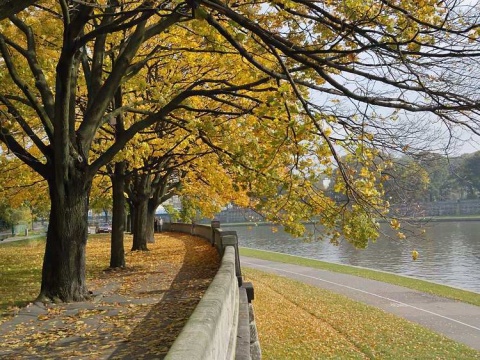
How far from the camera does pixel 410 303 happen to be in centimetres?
1988

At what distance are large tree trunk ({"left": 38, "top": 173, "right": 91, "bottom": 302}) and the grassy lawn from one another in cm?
503

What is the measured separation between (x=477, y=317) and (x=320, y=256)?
80.9 feet

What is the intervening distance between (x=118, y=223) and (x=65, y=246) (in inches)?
245

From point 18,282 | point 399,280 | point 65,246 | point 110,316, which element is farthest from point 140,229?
point 110,316

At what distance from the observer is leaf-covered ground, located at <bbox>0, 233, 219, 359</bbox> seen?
22.2ft

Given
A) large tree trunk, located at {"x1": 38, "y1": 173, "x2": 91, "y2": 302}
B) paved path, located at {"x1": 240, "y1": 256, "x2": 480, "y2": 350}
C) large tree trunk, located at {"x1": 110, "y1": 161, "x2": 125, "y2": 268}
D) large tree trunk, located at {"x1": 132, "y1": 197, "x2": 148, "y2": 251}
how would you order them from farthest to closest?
large tree trunk, located at {"x1": 132, "y1": 197, "x2": 148, "y2": 251}, large tree trunk, located at {"x1": 110, "y1": 161, "x2": 125, "y2": 268}, paved path, located at {"x1": 240, "y1": 256, "x2": 480, "y2": 350}, large tree trunk, located at {"x1": 38, "y1": 173, "x2": 91, "y2": 302}

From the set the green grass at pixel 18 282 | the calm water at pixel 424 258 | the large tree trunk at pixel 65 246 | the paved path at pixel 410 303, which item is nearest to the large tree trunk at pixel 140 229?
the green grass at pixel 18 282

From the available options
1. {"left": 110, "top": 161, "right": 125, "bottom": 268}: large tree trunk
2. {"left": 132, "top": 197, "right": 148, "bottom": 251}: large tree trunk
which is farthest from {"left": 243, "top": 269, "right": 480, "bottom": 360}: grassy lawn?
{"left": 132, "top": 197, "right": 148, "bottom": 251}: large tree trunk

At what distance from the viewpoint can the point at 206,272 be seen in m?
14.1

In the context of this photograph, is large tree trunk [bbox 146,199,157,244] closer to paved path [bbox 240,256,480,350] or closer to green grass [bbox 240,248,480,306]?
paved path [bbox 240,256,480,350]

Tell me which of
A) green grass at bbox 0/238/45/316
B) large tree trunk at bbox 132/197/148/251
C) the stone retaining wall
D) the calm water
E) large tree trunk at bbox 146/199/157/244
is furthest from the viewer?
large tree trunk at bbox 146/199/157/244

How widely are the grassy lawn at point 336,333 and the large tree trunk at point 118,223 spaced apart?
480cm

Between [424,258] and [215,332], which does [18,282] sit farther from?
[424,258]

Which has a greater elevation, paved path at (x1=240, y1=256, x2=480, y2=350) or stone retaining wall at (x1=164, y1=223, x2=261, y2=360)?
stone retaining wall at (x1=164, y1=223, x2=261, y2=360)
